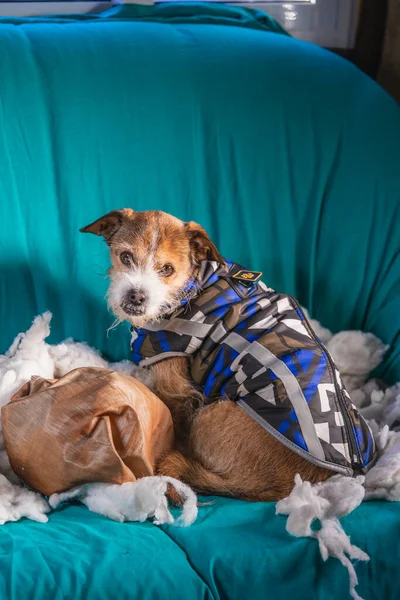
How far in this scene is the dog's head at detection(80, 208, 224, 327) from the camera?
1716mm

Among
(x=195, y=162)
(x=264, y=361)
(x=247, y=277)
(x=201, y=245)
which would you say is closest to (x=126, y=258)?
(x=201, y=245)

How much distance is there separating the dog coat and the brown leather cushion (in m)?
0.23

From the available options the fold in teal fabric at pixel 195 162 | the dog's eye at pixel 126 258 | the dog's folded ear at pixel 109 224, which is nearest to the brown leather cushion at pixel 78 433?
the dog's eye at pixel 126 258

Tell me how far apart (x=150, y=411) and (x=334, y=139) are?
1236mm

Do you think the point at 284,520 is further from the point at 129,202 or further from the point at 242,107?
the point at 242,107

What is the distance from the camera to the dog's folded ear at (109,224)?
182 cm

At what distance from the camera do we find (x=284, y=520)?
1.48m

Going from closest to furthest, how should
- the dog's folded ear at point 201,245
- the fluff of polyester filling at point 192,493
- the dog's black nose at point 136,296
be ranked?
the fluff of polyester filling at point 192,493 < the dog's black nose at point 136,296 < the dog's folded ear at point 201,245

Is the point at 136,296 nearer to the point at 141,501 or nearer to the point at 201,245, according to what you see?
the point at 201,245

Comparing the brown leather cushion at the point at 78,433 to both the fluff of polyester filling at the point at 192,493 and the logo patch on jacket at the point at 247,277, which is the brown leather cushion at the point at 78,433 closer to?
the fluff of polyester filling at the point at 192,493

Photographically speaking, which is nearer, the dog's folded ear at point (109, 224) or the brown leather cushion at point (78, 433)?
the brown leather cushion at point (78, 433)

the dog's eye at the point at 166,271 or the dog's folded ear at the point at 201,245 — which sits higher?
the dog's folded ear at the point at 201,245

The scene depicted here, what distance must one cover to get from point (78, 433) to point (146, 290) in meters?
0.41

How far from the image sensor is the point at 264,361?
1.68 m
